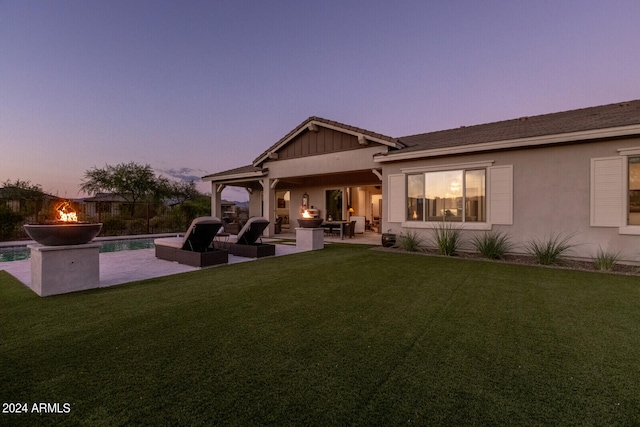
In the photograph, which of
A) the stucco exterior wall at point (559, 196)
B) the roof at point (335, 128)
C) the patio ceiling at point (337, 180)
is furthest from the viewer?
the patio ceiling at point (337, 180)

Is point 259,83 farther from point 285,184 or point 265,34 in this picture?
point 285,184

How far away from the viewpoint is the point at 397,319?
3.26 metres

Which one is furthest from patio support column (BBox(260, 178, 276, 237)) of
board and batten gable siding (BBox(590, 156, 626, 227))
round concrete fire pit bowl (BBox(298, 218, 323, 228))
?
board and batten gable siding (BBox(590, 156, 626, 227))

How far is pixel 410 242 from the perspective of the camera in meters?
8.63

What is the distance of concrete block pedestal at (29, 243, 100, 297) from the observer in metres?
4.16

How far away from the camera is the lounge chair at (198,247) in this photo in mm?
6442

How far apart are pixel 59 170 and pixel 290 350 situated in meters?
28.5

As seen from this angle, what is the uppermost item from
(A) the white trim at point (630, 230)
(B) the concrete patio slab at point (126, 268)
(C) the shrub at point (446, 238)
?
(A) the white trim at point (630, 230)

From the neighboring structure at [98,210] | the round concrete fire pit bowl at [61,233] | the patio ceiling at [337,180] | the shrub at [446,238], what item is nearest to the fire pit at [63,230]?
the round concrete fire pit bowl at [61,233]

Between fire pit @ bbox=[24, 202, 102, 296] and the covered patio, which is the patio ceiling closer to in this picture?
the covered patio

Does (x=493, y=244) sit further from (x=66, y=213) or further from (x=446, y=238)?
(x=66, y=213)

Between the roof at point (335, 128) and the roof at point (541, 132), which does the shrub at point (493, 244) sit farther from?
the roof at point (335, 128)

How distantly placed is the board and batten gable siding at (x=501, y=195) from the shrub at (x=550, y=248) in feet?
2.69

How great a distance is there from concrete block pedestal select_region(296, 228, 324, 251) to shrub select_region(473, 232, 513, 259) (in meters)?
4.87
